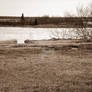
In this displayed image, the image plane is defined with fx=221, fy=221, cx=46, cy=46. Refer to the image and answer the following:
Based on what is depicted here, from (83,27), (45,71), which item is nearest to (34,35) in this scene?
(83,27)

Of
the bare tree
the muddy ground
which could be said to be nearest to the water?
the bare tree

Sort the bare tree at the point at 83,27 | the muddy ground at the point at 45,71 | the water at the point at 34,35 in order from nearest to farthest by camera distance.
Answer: the muddy ground at the point at 45,71, the bare tree at the point at 83,27, the water at the point at 34,35

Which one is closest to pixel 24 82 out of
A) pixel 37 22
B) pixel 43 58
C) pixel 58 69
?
pixel 58 69

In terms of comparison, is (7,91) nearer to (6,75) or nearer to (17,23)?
(6,75)

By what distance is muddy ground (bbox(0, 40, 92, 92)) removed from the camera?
0.73 metres

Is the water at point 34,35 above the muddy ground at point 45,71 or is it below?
below

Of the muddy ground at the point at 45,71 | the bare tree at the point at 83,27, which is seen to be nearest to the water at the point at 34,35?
the bare tree at the point at 83,27

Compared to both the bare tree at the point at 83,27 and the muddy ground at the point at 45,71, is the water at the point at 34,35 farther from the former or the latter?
the muddy ground at the point at 45,71

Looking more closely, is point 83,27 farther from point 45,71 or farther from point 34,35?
point 45,71

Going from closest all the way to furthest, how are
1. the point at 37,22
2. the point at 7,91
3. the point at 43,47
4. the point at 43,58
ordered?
the point at 7,91
the point at 43,58
the point at 43,47
the point at 37,22

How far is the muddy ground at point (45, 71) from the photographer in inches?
28.7

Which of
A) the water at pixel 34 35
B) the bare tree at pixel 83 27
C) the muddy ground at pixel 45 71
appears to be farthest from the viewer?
the water at pixel 34 35

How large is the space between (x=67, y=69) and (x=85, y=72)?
0.08 m

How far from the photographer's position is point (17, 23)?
15125 mm
